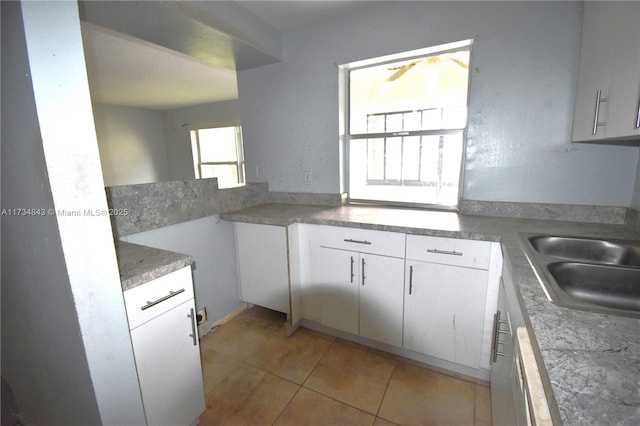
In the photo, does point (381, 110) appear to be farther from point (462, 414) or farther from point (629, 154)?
point (462, 414)

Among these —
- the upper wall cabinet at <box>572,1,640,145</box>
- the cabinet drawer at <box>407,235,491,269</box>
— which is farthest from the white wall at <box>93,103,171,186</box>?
the upper wall cabinet at <box>572,1,640,145</box>

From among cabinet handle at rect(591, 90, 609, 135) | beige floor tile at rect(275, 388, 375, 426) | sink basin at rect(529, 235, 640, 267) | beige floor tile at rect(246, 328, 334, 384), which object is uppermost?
cabinet handle at rect(591, 90, 609, 135)

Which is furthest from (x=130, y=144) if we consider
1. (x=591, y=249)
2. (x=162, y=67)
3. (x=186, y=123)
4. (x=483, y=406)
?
(x=591, y=249)

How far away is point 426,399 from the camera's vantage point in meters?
1.52

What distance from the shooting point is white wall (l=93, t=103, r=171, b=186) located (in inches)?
190

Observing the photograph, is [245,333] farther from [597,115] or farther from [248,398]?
[597,115]

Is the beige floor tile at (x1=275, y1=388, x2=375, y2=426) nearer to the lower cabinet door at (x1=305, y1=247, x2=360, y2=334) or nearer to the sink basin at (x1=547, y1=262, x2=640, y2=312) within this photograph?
the lower cabinet door at (x1=305, y1=247, x2=360, y2=334)

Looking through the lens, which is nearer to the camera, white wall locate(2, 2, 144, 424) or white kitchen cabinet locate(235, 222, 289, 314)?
white wall locate(2, 2, 144, 424)

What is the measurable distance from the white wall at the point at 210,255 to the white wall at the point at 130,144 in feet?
12.1

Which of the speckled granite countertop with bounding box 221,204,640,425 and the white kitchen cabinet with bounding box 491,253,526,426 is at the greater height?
the speckled granite countertop with bounding box 221,204,640,425

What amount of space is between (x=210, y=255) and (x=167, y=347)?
974 mm

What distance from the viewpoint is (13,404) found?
4.39 feet

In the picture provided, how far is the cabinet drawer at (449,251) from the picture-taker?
1.46 metres

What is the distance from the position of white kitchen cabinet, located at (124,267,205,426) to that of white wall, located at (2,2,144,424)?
0.05m
